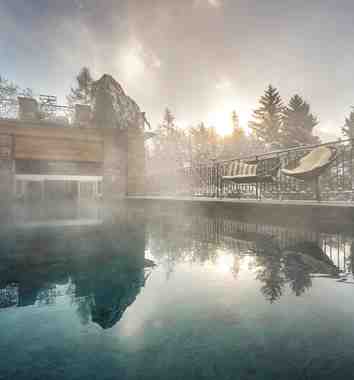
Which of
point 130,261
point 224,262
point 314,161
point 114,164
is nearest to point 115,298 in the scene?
point 130,261

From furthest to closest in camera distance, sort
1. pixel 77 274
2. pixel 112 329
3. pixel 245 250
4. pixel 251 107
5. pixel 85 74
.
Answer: pixel 251 107, pixel 85 74, pixel 245 250, pixel 77 274, pixel 112 329

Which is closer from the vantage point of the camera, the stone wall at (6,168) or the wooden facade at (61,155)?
the stone wall at (6,168)

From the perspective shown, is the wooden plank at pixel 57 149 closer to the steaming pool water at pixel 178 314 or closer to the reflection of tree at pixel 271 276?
the steaming pool water at pixel 178 314

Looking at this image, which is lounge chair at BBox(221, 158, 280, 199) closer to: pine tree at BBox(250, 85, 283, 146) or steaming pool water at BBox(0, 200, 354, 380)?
steaming pool water at BBox(0, 200, 354, 380)

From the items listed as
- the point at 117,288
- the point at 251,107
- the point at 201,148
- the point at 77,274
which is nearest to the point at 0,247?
the point at 77,274

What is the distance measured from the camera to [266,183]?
701 cm

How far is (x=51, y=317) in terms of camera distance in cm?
107

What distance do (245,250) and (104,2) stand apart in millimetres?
12627

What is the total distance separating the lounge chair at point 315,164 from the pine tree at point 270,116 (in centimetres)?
2556

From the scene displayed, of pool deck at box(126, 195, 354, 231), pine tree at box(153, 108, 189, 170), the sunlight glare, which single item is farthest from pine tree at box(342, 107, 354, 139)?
the sunlight glare

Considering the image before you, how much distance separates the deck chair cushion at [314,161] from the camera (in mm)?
4266

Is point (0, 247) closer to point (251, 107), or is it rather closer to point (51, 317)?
point (51, 317)

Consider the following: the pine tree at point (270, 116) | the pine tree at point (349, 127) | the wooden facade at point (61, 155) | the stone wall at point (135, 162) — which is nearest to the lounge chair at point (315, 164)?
the stone wall at point (135, 162)

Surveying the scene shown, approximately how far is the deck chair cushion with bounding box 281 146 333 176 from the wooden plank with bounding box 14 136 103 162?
9.10 meters
